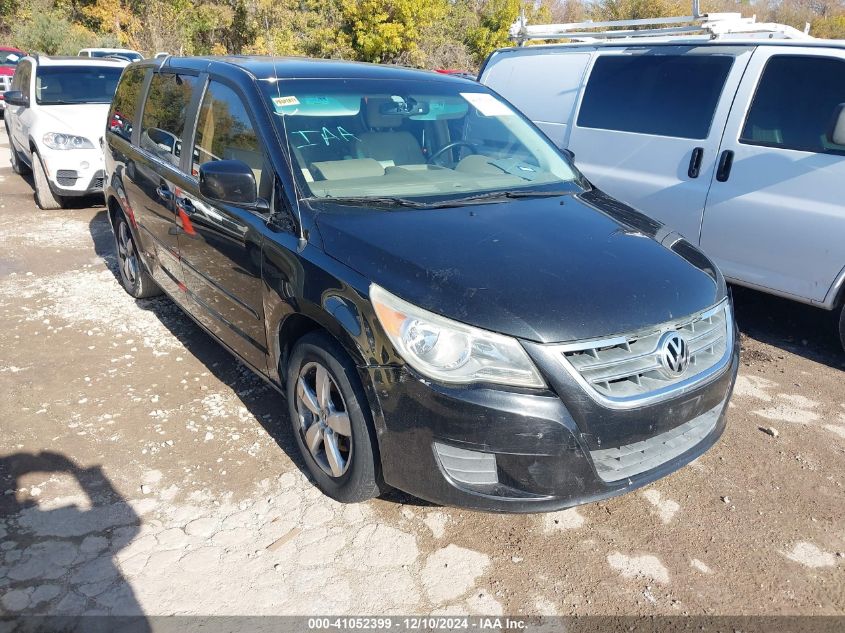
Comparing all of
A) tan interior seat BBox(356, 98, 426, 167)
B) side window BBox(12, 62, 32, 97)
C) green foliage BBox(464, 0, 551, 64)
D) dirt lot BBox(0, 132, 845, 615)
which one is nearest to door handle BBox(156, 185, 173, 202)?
dirt lot BBox(0, 132, 845, 615)

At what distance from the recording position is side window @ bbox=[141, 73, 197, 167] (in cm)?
396

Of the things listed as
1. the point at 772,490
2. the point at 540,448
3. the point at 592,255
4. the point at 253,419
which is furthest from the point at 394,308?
the point at 772,490

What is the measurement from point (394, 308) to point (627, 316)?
829 millimetres

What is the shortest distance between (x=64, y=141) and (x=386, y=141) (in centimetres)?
617

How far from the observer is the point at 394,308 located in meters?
2.42

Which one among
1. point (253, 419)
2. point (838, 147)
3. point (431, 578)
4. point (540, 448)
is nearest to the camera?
point (540, 448)

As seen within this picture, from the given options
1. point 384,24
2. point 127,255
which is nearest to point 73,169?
point 127,255

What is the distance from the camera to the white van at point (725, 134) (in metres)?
4.23

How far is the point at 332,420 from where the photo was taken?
2.80 metres

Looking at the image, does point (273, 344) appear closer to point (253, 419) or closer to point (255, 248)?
point (255, 248)

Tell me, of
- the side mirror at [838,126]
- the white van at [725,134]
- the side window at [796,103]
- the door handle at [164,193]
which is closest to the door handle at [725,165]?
the white van at [725,134]

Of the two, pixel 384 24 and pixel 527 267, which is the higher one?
pixel 384 24

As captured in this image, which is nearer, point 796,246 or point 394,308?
point 394,308

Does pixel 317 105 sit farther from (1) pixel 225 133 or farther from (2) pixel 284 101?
(1) pixel 225 133
